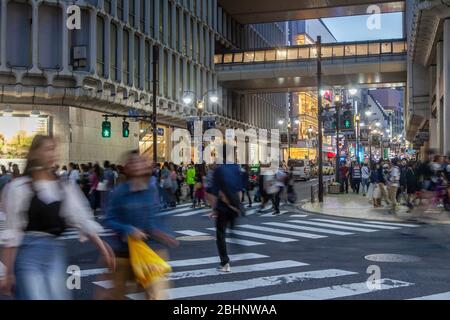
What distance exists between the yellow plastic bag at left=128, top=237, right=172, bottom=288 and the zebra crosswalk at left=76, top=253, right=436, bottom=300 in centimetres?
222

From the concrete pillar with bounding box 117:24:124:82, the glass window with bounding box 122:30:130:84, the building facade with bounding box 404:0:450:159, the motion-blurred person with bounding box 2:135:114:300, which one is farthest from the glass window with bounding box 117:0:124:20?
the motion-blurred person with bounding box 2:135:114:300

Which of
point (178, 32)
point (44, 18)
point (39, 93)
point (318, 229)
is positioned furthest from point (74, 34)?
point (318, 229)

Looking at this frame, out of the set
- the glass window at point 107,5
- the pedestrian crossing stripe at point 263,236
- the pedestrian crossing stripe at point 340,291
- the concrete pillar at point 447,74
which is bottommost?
the pedestrian crossing stripe at point 263,236

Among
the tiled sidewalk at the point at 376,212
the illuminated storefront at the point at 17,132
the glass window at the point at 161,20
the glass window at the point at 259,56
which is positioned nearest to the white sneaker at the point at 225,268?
the tiled sidewalk at the point at 376,212

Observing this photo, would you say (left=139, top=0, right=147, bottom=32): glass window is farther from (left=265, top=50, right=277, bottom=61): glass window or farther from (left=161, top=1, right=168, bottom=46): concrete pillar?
(left=265, top=50, right=277, bottom=61): glass window

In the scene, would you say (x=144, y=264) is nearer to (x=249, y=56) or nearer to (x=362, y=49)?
(x=362, y=49)

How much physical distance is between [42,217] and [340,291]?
186 inches

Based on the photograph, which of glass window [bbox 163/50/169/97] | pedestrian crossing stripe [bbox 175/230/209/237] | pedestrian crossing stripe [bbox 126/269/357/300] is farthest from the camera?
glass window [bbox 163/50/169/97]

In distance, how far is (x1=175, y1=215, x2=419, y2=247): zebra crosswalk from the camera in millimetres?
13609

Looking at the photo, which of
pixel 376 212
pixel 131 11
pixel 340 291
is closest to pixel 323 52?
pixel 131 11

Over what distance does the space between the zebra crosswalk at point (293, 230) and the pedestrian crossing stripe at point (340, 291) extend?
4.53 meters

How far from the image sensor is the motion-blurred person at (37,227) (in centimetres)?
439

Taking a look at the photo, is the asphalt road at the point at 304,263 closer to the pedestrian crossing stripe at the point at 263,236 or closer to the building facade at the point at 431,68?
the pedestrian crossing stripe at the point at 263,236
